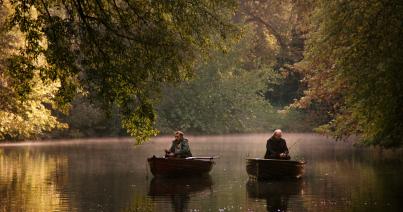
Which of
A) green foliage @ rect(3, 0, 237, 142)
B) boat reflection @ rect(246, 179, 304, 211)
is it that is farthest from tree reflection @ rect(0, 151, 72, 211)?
boat reflection @ rect(246, 179, 304, 211)

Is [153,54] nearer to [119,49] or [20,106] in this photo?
[119,49]

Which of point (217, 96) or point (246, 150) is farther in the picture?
point (217, 96)

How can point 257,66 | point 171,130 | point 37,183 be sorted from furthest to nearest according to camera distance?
1. point 257,66
2. point 171,130
3. point 37,183

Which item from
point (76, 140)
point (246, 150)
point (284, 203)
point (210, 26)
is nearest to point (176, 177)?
point (284, 203)

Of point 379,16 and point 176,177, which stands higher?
point 379,16

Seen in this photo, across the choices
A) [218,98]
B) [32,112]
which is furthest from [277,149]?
[218,98]

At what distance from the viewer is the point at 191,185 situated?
28.6m

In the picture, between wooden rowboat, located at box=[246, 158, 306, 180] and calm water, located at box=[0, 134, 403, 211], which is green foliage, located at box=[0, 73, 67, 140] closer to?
calm water, located at box=[0, 134, 403, 211]

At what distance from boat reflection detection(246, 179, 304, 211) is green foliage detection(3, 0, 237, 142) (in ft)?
15.5

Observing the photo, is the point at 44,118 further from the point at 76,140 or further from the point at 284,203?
the point at 76,140

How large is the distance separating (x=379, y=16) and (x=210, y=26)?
5.88 m

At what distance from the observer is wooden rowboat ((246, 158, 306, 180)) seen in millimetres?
29312

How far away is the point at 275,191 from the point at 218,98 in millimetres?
43347

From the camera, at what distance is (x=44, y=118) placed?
34.8 m
